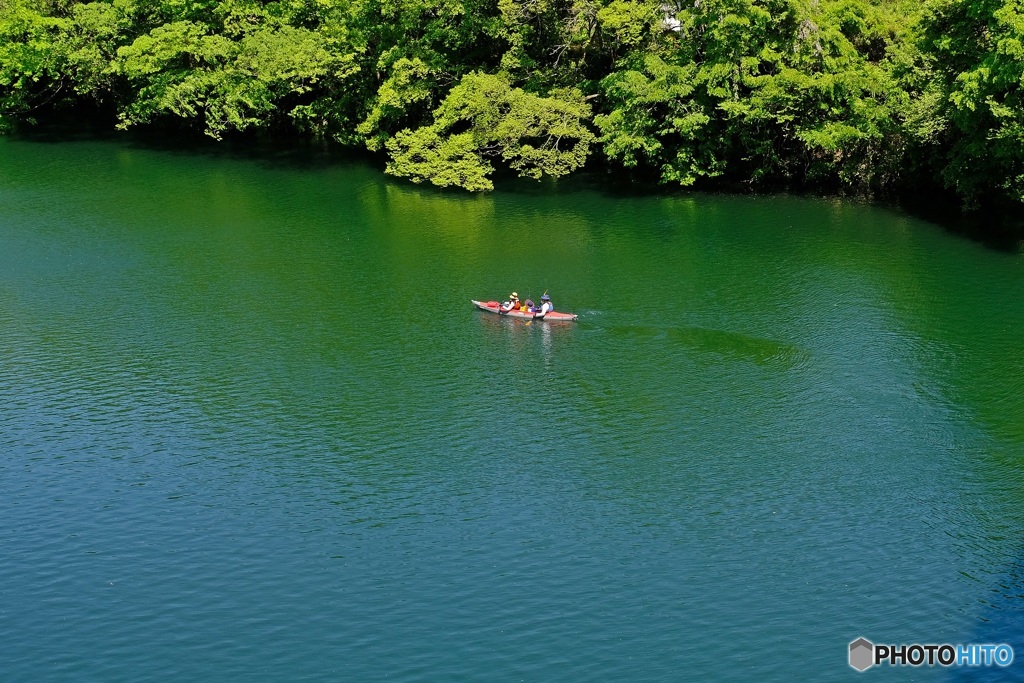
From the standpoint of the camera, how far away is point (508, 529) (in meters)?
26.5

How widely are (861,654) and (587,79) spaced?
111 ft

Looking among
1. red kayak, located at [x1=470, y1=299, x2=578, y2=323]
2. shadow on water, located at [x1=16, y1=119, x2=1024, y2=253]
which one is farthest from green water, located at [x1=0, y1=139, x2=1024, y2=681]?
shadow on water, located at [x1=16, y1=119, x2=1024, y2=253]

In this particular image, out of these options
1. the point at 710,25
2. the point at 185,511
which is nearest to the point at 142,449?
the point at 185,511

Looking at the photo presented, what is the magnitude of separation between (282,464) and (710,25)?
26395 mm

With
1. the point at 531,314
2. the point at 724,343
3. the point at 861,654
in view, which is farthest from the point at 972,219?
the point at 861,654

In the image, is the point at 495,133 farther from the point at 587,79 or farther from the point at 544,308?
the point at 544,308

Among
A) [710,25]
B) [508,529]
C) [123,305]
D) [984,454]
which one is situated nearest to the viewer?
[508,529]

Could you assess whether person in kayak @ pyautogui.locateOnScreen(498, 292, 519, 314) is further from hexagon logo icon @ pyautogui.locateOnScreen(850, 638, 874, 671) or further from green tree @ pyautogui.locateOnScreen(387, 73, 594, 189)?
hexagon logo icon @ pyautogui.locateOnScreen(850, 638, 874, 671)

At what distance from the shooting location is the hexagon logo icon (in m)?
22.2

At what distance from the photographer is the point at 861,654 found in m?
22.5

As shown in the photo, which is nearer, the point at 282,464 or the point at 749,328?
the point at 282,464

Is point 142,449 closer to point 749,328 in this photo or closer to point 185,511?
point 185,511

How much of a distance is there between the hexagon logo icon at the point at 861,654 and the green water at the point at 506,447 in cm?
37

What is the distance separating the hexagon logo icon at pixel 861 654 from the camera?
22219mm
